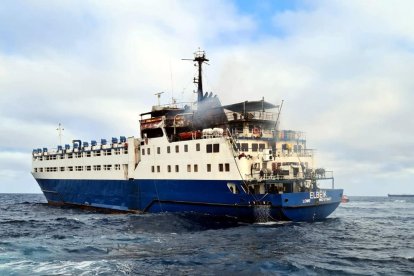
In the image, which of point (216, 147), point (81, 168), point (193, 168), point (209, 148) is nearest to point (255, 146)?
point (216, 147)

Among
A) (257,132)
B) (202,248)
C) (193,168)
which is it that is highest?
(257,132)

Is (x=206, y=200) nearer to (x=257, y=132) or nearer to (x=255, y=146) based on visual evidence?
(x=255, y=146)

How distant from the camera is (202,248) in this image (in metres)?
21.8

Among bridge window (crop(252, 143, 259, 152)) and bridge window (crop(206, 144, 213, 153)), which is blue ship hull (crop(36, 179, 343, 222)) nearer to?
bridge window (crop(206, 144, 213, 153))

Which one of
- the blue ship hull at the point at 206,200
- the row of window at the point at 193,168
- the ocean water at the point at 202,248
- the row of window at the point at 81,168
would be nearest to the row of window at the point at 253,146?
the row of window at the point at 193,168

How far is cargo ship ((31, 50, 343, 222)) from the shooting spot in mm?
30531

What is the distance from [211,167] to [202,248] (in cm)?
1120

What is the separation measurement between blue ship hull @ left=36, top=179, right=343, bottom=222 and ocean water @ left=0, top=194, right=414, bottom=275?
2.85ft

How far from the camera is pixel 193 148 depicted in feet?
112

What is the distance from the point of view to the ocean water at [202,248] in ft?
58.2

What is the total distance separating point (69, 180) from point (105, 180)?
8726 millimetres

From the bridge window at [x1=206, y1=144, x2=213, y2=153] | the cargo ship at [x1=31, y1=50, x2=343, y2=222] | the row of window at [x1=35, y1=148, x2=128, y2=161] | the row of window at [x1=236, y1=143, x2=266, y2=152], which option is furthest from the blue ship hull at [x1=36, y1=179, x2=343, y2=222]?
the row of window at [x1=236, y1=143, x2=266, y2=152]

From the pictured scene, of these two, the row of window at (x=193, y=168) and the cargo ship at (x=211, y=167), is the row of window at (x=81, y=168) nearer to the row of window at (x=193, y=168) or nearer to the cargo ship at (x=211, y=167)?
the cargo ship at (x=211, y=167)

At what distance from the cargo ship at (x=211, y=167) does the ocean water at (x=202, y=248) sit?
1.59 m
